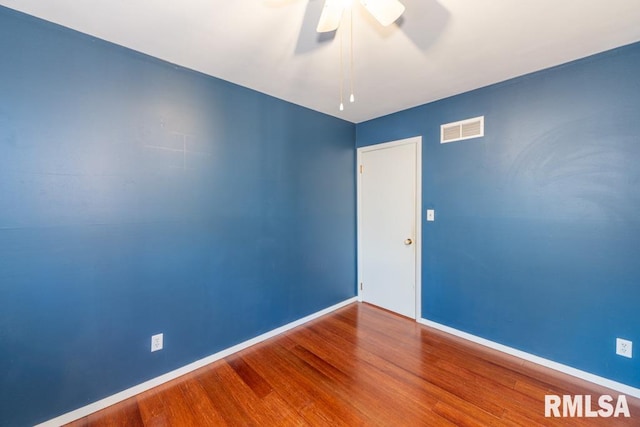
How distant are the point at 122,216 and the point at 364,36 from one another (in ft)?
6.73

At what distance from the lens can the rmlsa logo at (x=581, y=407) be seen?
1.67 m

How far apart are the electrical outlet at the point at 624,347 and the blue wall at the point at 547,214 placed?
0.12 feet

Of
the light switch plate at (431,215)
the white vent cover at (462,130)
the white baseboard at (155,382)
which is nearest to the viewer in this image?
the white baseboard at (155,382)

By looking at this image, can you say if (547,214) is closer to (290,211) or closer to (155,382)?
(290,211)

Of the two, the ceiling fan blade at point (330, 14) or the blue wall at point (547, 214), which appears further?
the blue wall at point (547, 214)

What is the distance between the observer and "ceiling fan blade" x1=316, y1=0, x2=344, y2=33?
1.25 metres

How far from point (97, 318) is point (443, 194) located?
310cm

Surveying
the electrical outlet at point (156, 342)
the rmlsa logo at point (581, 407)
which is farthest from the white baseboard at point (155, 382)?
the rmlsa logo at point (581, 407)

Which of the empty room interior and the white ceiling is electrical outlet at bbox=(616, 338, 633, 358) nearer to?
the empty room interior

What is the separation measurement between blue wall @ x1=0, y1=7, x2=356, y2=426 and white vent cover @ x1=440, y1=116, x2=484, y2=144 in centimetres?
163

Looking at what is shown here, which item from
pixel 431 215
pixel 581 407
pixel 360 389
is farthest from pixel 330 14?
pixel 581 407

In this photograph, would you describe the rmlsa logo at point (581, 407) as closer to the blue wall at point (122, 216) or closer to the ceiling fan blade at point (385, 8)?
the blue wall at point (122, 216)

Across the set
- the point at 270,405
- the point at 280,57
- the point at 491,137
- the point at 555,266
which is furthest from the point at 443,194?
the point at 270,405

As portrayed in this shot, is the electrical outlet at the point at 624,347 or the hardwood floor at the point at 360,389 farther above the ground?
the electrical outlet at the point at 624,347
